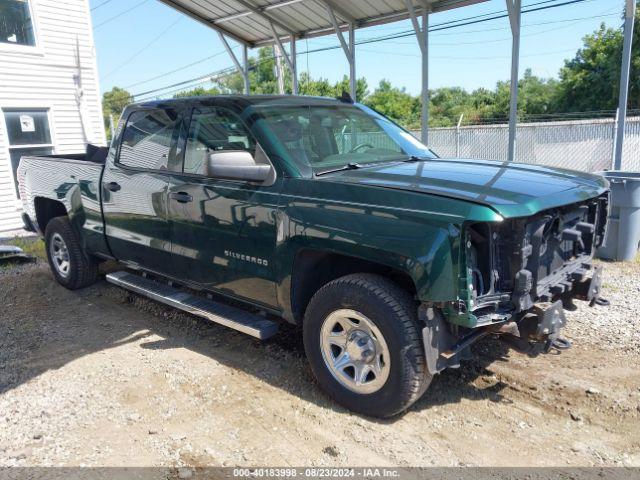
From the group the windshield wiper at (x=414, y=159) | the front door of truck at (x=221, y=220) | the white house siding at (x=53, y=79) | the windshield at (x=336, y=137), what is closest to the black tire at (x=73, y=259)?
the front door of truck at (x=221, y=220)

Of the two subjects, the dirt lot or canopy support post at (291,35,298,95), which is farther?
canopy support post at (291,35,298,95)

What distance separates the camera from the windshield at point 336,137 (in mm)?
3709

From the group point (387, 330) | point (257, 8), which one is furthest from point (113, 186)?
point (257, 8)

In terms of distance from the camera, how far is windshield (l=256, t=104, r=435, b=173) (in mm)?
3709

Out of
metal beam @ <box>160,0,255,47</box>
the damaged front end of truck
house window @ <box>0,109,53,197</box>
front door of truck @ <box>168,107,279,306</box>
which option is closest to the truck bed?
front door of truck @ <box>168,107,279,306</box>

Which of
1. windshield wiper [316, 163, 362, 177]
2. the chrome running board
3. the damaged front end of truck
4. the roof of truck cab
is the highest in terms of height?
the roof of truck cab

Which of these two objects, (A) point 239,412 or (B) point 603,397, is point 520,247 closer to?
(B) point 603,397

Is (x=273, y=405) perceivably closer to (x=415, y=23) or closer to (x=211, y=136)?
(x=211, y=136)

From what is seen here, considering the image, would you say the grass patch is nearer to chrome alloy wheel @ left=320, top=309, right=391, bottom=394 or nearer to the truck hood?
chrome alloy wheel @ left=320, top=309, right=391, bottom=394

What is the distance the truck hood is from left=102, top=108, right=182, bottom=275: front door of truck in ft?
5.54

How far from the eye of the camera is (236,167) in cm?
348

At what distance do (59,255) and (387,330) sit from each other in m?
4.65

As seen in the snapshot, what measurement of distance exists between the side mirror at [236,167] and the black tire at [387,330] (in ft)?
2.94

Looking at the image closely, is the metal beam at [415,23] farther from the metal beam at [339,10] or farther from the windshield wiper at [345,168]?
the windshield wiper at [345,168]
